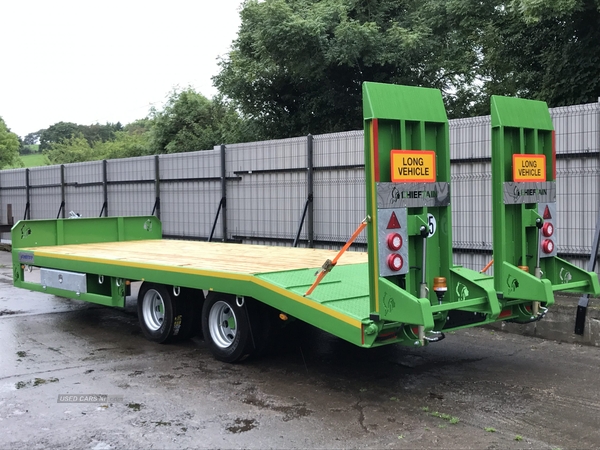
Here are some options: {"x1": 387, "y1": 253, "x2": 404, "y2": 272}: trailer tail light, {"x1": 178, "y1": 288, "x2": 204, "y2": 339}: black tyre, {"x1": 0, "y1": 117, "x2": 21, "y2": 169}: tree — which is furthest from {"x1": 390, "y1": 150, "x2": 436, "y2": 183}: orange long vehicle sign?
{"x1": 0, "y1": 117, "x2": 21, "y2": 169}: tree

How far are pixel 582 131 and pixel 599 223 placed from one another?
1.36 metres

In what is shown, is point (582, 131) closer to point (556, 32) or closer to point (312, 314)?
point (312, 314)

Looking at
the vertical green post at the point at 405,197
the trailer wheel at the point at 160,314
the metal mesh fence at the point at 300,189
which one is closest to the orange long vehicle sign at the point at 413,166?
the vertical green post at the point at 405,197

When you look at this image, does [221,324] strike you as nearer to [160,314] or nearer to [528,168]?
[160,314]

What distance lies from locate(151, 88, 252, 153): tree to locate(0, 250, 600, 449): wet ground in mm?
26275

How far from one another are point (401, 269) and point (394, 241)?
9.9 inches

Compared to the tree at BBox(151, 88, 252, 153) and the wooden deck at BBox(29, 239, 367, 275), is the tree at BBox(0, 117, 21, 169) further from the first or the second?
the wooden deck at BBox(29, 239, 367, 275)

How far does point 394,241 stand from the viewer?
5562 millimetres

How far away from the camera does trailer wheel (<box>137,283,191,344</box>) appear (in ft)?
26.1

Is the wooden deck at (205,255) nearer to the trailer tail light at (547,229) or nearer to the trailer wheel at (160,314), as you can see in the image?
the trailer wheel at (160,314)

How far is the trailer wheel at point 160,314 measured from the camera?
795 cm

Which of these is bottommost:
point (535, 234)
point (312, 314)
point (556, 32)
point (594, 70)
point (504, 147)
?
point (312, 314)

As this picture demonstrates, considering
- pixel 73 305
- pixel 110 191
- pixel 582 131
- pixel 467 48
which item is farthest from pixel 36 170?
pixel 582 131

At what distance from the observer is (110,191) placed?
1916cm
